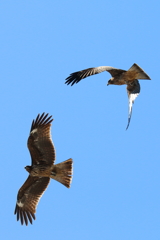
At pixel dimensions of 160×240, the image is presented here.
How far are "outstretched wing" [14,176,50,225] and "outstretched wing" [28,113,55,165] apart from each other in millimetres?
752

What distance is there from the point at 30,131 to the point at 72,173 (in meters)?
1.44

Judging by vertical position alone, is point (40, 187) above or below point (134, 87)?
below

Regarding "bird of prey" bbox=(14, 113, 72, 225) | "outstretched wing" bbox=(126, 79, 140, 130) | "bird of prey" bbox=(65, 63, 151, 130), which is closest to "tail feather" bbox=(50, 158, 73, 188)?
"bird of prey" bbox=(14, 113, 72, 225)

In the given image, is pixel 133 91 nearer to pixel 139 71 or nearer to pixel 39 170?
pixel 139 71

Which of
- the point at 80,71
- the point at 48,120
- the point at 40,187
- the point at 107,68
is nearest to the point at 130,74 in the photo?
the point at 107,68

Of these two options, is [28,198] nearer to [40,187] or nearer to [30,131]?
[40,187]

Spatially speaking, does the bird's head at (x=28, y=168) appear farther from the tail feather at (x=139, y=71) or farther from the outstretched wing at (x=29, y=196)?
the tail feather at (x=139, y=71)

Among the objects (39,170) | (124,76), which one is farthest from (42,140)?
(124,76)

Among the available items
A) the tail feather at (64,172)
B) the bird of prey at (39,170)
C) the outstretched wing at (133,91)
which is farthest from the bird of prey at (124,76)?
the tail feather at (64,172)

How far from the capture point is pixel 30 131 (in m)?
12.6

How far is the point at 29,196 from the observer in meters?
13.3

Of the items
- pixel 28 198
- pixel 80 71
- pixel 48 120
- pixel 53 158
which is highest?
pixel 80 71

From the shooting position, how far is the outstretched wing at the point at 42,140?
12531mm

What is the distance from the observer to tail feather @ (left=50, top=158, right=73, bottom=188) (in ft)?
41.6
